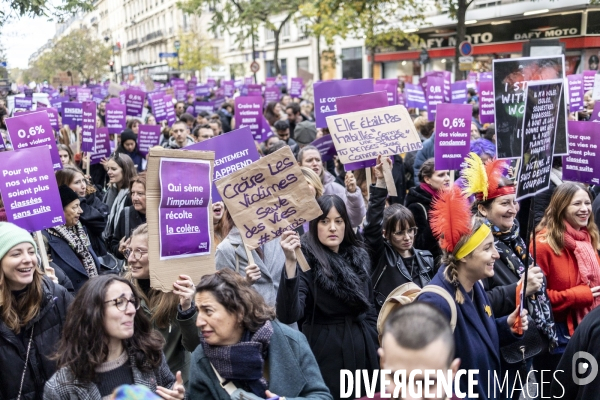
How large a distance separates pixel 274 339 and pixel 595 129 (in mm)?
4919

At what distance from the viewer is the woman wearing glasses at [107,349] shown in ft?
9.97

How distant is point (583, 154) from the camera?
6918mm

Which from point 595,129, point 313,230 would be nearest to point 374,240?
point 313,230

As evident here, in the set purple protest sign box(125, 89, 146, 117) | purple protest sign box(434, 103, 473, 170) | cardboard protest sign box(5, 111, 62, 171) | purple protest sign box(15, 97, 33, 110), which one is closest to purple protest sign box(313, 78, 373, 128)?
purple protest sign box(434, 103, 473, 170)

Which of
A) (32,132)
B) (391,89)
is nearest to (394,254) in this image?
(32,132)

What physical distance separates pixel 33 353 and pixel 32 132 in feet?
13.8

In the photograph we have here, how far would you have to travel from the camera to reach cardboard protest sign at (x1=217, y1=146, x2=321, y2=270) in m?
4.34

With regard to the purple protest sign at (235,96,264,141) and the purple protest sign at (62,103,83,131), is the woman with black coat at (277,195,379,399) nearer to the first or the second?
the purple protest sign at (235,96,264,141)

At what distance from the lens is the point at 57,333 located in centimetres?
371

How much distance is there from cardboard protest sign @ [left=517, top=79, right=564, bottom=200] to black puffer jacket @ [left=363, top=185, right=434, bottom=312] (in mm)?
1018

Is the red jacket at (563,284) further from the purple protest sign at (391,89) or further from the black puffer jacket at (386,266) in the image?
the purple protest sign at (391,89)

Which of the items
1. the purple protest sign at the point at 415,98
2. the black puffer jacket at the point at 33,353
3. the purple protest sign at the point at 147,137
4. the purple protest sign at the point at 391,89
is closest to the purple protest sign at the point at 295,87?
the purple protest sign at the point at 391,89

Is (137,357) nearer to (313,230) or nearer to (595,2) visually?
(313,230)

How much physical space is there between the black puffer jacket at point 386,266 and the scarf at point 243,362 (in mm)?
1910
